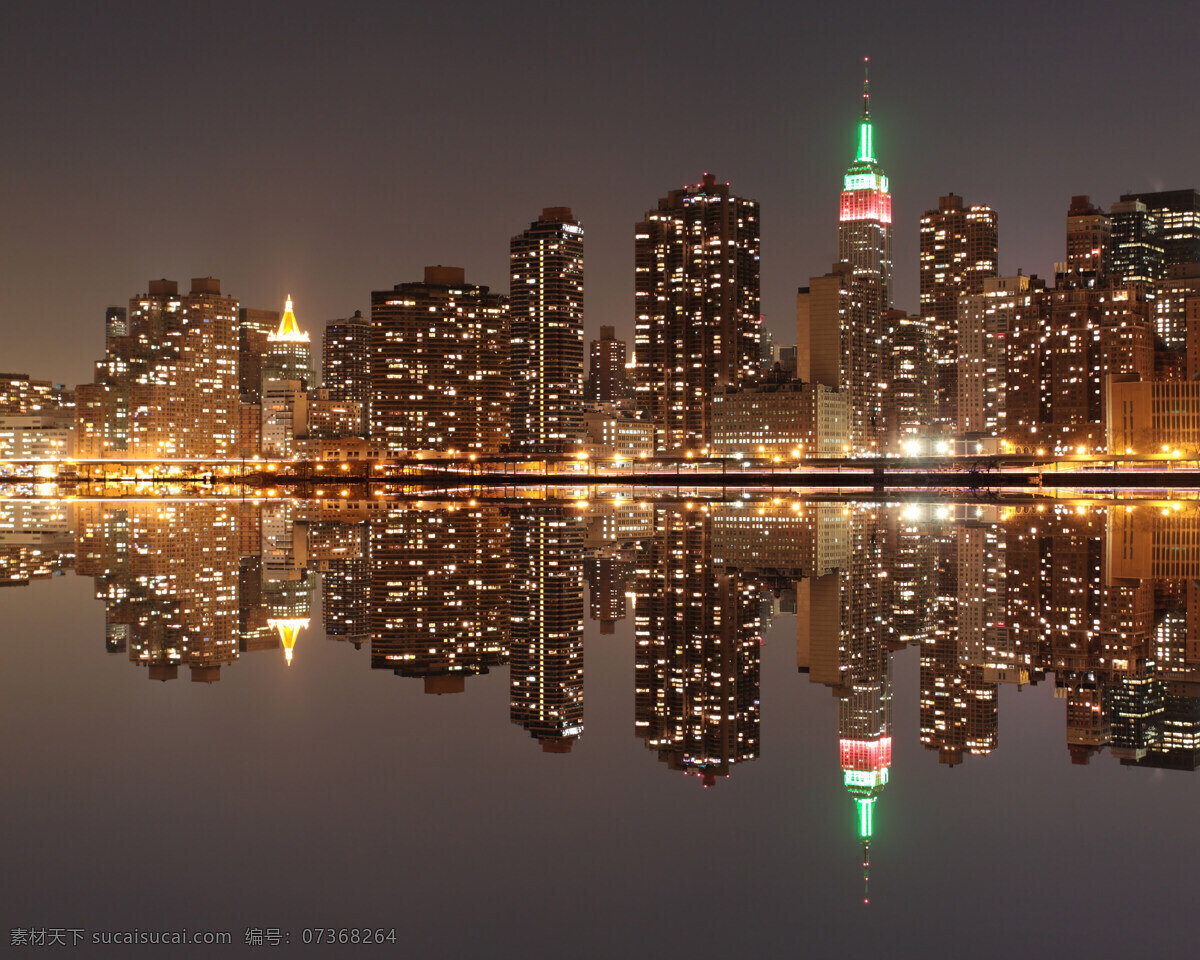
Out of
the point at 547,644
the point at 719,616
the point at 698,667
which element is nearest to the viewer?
the point at 698,667

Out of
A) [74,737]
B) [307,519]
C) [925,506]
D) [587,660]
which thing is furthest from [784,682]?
[925,506]

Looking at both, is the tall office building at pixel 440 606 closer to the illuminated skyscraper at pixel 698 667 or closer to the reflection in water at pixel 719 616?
the reflection in water at pixel 719 616

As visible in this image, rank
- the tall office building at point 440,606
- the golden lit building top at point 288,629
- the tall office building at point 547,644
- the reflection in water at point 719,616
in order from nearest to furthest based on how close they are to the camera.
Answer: the tall office building at point 547,644, the reflection in water at point 719,616, the tall office building at point 440,606, the golden lit building top at point 288,629

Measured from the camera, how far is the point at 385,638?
66.8 ft

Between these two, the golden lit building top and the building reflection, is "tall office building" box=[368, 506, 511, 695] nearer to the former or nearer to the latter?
the building reflection

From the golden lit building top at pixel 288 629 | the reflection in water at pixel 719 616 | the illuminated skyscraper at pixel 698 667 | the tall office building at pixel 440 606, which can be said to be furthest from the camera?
the golden lit building top at pixel 288 629

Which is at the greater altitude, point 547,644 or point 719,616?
point 719,616

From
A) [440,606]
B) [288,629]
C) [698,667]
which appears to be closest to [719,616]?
[698,667]

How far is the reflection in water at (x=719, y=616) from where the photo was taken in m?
13.6

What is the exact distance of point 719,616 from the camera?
21.9 metres

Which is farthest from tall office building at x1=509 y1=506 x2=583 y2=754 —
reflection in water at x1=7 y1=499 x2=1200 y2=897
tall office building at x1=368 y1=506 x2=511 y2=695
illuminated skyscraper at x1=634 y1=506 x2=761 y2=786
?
illuminated skyscraper at x1=634 y1=506 x2=761 y2=786

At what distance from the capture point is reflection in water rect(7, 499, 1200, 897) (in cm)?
1359

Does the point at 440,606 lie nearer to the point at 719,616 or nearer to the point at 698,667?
the point at 719,616

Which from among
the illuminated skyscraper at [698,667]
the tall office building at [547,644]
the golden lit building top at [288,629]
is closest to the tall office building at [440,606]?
the tall office building at [547,644]
